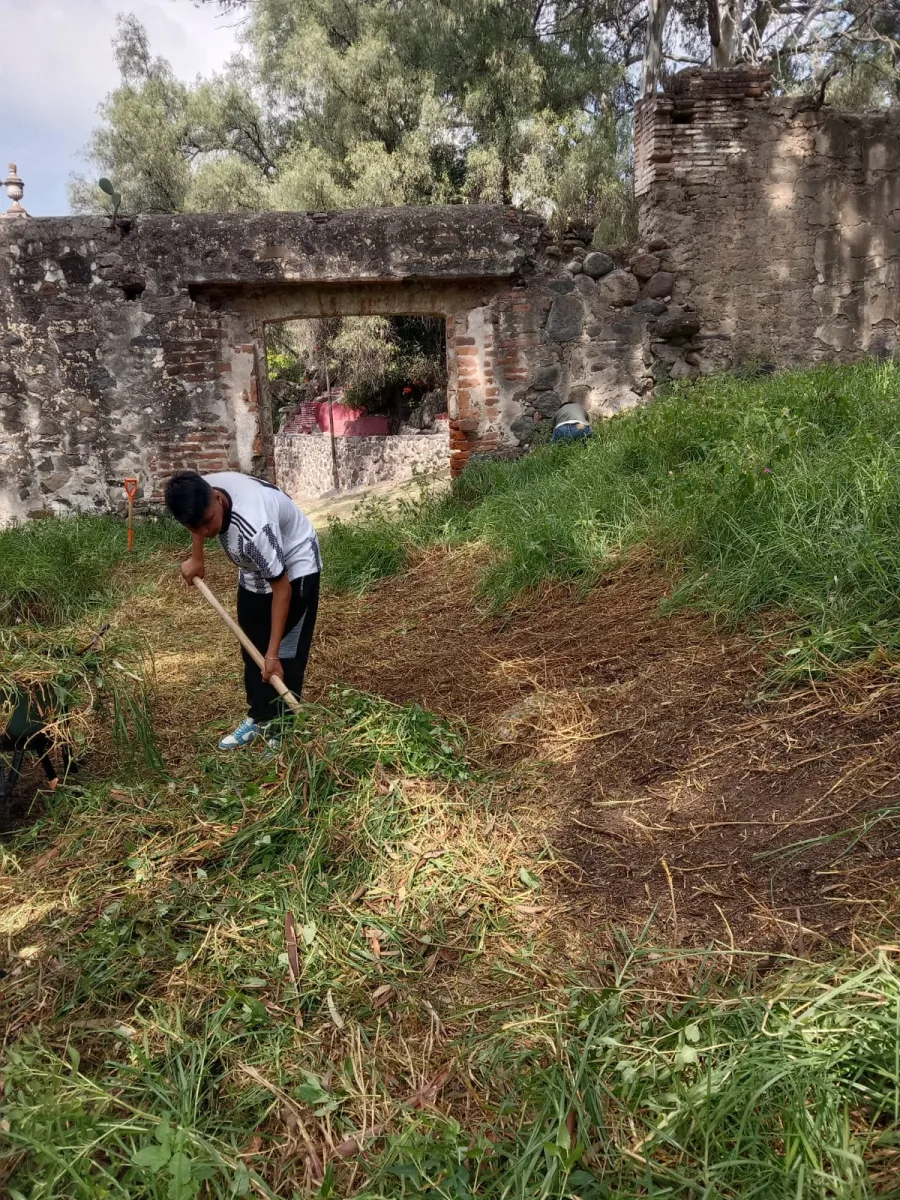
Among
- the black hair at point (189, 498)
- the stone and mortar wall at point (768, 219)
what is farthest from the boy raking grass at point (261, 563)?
the stone and mortar wall at point (768, 219)

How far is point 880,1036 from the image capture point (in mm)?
1588

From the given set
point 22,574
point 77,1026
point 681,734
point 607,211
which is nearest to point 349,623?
point 22,574

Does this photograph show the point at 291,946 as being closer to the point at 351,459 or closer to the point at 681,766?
the point at 681,766

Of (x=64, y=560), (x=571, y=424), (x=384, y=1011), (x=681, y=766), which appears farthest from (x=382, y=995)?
(x=571, y=424)

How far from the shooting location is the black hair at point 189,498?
296 cm

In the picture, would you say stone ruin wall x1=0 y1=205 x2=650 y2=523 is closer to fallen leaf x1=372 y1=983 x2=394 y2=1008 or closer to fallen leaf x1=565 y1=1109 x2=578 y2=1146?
fallen leaf x1=372 y1=983 x2=394 y2=1008

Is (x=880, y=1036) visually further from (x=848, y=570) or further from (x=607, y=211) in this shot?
(x=607, y=211)

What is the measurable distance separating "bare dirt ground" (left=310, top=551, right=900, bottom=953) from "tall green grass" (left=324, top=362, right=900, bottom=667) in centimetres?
28

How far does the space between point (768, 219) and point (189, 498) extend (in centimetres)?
711

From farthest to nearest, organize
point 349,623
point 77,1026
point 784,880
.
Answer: point 349,623 → point 784,880 → point 77,1026

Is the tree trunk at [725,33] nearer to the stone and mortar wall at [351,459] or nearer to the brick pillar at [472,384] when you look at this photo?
the stone and mortar wall at [351,459]

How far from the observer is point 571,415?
7.56m

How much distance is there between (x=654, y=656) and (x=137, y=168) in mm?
18920

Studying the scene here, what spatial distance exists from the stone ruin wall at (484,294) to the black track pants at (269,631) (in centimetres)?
462
